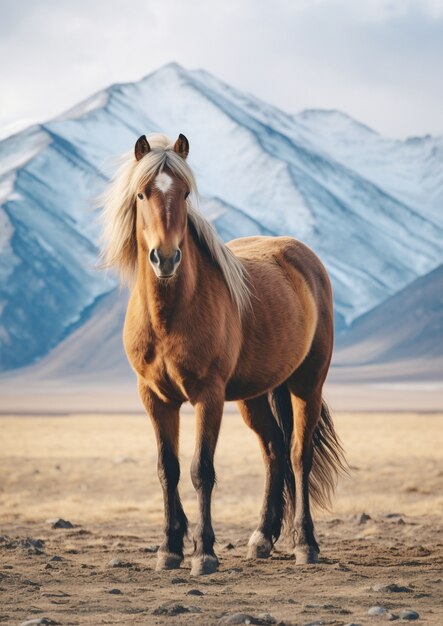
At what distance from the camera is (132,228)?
7355 millimetres

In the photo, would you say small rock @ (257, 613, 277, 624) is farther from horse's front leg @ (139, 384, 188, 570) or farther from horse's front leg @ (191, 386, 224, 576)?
horse's front leg @ (139, 384, 188, 570)

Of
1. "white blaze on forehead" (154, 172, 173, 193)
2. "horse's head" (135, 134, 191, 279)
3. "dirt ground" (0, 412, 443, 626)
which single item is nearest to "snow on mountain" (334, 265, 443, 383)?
"dirt ground" (0, 412, 443, 626)

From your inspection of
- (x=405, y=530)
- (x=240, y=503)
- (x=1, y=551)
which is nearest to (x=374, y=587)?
(x=1, y=551)

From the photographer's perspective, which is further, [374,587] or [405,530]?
[405,530]

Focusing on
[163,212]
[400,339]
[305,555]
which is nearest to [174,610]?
[305,555]

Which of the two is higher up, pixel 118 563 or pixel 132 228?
pixel 132 228

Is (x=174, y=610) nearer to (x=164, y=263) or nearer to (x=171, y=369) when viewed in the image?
(x=171, y=369)

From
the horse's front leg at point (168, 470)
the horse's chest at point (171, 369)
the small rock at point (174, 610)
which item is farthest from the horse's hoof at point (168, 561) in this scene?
the small rock at point (174, 610)

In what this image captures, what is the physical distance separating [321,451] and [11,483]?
1208 centimetres

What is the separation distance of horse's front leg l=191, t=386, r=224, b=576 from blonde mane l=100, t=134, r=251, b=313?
0.87 m

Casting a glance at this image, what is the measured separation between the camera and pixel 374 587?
252 inches

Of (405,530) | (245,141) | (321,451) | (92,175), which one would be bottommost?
(405,530)

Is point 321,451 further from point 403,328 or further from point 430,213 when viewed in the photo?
point 430,213

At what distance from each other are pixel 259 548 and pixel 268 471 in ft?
2.29
